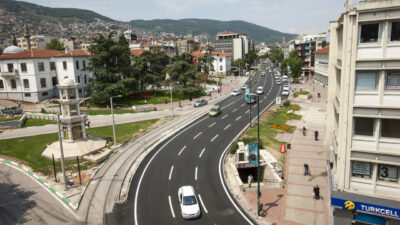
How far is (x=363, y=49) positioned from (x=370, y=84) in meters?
2.12

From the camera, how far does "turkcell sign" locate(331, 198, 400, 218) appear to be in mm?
15773

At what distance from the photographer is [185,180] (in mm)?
29922

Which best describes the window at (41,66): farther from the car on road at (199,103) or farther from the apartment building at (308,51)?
the apartment building at (308,51)

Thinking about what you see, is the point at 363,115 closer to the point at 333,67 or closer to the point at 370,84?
the point at 370,84

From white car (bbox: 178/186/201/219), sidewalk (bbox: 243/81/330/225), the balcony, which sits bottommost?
sidewalk (bbox: 243/81/330/225)

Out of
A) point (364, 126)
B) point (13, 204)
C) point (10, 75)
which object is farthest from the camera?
point (10, 75)

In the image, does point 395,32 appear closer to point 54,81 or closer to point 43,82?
point 43,82

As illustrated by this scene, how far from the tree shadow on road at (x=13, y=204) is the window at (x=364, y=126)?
25814 millimetres

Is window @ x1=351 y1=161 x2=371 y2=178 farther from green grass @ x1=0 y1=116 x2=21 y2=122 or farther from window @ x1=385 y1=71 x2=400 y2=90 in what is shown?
green grass @ x1=0 y1=116 x2=21 y2=122

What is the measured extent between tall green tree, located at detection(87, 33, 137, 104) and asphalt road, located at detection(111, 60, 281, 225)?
23247 millimetres

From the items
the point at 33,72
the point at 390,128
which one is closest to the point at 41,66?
the point at 33,72

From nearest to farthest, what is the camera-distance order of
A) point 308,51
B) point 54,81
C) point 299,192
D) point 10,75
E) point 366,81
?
point 366,81 → point 299,192 → point 10,75 → point 54,81 → point 308,51

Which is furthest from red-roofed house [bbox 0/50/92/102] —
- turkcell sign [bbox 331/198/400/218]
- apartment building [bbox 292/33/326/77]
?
apartment building [bbox 292/33/326/77]

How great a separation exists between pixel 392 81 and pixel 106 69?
59.0 metres
